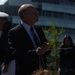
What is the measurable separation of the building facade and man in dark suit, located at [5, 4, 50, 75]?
166 feet

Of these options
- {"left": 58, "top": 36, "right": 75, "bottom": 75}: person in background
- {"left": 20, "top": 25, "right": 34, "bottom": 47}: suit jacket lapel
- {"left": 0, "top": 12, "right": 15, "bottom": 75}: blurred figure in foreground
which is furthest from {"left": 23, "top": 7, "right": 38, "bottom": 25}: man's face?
{"left": 58, "top": 36, "right": 75, "bottom": 75}: person in background

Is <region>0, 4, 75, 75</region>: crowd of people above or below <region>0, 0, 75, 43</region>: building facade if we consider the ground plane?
above

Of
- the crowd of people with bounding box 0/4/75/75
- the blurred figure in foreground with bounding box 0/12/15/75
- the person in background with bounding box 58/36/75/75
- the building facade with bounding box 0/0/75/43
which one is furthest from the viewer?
the building facade with bounding box 0/0/75/43

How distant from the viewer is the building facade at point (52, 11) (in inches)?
2242

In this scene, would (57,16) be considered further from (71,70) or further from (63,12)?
(71,70)

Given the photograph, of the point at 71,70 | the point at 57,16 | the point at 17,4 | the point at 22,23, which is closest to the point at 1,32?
the point at 22,23

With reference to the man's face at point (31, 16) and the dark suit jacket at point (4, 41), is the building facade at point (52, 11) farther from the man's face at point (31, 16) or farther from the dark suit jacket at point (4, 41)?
the man's face at point (31, 16)

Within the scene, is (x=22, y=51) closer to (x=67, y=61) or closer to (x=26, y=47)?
(x=26, y=47)

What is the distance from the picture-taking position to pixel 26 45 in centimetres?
446

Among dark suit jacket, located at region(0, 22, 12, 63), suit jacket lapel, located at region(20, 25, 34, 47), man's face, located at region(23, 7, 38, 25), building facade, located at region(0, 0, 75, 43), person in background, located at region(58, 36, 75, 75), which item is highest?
man's face, located at region(23, 7, 38, 25)

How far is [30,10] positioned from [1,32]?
704mm

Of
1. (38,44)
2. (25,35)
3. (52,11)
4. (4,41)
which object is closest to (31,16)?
(25,35)

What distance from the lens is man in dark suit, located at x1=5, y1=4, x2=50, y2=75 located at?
4451 millimetres

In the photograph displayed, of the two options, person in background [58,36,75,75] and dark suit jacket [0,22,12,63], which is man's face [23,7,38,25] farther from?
person in background [58,36,75,75]
